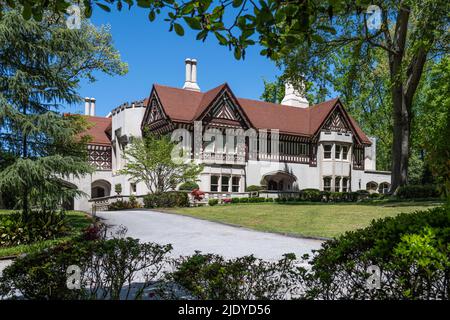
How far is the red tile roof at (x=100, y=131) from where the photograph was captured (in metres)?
42.4

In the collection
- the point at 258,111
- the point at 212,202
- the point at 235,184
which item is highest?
the point at 258,111

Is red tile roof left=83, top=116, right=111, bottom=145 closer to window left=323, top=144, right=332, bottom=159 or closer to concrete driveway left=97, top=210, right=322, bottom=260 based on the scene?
window left=323, top=144, right=332, bottom=159

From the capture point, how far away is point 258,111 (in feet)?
138

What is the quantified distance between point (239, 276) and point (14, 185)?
12.4 meters

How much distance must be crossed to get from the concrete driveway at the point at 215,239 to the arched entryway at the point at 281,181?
21.8 metres

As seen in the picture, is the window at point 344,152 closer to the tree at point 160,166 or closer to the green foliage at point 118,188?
the tree at point 160,166

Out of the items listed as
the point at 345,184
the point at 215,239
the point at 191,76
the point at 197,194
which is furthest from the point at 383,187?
the point at 215,239

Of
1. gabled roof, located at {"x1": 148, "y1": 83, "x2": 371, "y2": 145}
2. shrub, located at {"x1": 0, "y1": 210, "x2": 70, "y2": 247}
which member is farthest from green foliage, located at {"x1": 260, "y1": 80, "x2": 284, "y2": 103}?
shrub, located at {"x1": 0, "y1": 210, "x2": 70, "y2": 247}

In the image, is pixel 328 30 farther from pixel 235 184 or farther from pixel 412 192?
A: pixel 235 184

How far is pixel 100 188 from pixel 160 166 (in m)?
15.1

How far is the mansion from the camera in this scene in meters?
36.1

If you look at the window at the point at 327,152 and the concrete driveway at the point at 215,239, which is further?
the window at the point at 327,152

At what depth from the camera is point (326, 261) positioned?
446 centimetres

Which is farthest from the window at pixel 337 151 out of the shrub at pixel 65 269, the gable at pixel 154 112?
the shrub at pixel 65 269
